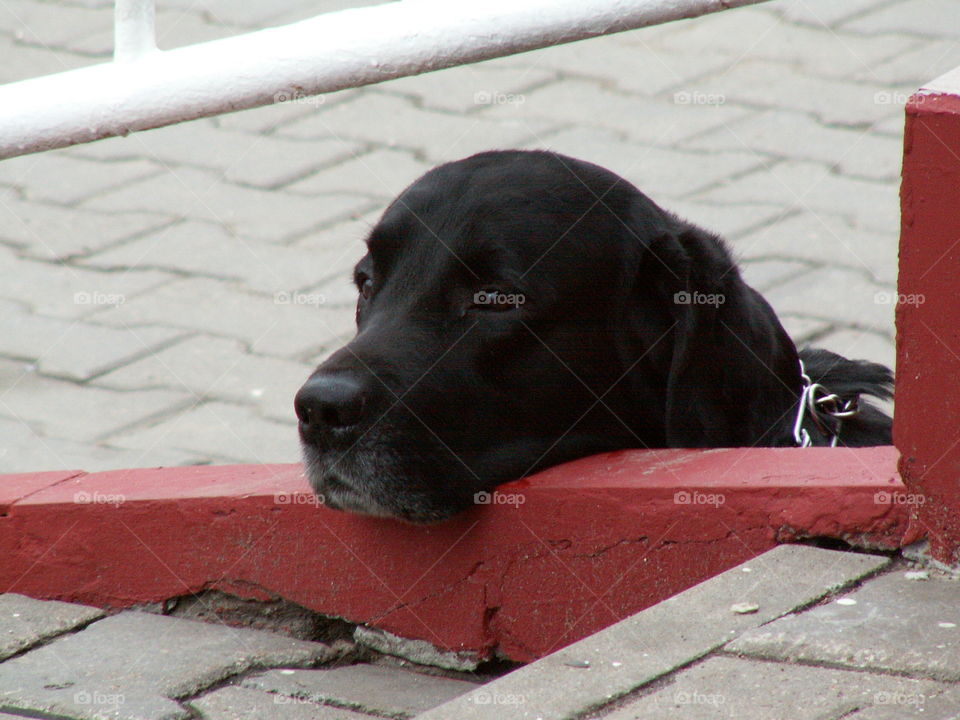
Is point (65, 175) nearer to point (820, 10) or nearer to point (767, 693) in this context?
point (820, 10)

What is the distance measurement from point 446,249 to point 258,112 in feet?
15.1

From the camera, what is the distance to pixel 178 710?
94.7 inches

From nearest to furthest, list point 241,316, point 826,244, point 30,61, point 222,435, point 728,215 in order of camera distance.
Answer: point 222,435 → point 241,316 → point 826,244 → point 728,215 → point 30,61

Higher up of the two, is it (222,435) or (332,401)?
(332,401)

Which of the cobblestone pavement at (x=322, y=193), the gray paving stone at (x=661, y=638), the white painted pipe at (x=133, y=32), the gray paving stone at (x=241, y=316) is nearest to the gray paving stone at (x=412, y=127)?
the cobblestone pavement at (x=322, y=193)

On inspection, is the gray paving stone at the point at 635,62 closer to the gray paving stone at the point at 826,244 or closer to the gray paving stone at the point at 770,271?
the gray paving stone at the point at 826,244

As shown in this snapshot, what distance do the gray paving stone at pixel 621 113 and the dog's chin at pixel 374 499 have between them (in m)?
4.01

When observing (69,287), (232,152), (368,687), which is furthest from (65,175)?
(368,687)

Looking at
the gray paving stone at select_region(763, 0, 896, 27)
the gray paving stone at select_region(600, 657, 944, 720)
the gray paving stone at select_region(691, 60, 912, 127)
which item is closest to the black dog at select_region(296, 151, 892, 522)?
the gray paving stone at select_region(600, 657, 944, 720)

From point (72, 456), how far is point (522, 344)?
7.33 feet

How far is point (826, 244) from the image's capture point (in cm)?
585

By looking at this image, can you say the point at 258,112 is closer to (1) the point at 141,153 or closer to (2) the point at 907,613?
(1) the point at 141,153

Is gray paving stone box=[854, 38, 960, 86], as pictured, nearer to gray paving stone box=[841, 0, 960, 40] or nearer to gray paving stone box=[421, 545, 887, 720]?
gray paving stone box=[841, 0, 960, 40]

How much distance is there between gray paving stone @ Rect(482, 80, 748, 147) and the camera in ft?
22.3
